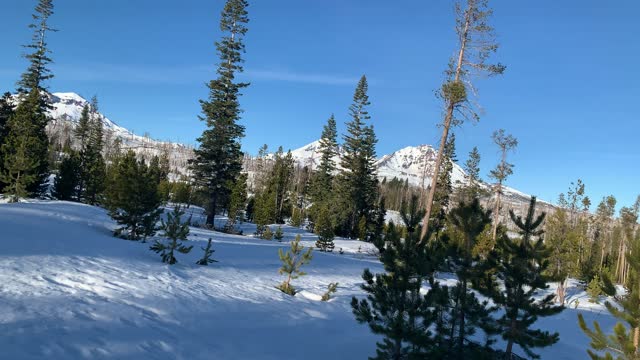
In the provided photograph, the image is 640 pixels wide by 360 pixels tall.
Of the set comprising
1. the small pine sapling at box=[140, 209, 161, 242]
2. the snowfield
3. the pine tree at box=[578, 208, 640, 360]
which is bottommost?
the snowfield

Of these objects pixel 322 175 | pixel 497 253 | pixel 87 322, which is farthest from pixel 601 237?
pixel 87 322

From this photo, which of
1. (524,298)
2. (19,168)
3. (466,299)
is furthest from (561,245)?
(19,168)

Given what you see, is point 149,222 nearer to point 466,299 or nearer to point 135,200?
point 135,200

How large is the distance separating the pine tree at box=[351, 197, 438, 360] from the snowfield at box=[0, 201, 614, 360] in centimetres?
167

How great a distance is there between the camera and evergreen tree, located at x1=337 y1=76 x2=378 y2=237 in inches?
1784

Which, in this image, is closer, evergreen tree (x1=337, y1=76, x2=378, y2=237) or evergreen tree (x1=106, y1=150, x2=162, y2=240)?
evergreen tree (x1=106, y1=150, x2=162, y2=240)

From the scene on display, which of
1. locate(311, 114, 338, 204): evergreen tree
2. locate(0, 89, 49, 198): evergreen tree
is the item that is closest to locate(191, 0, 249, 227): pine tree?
locate(0, 89, 49, 198): evergreen tree

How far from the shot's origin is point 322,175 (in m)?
53.1

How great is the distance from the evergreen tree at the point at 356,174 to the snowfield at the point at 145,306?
1110 inches

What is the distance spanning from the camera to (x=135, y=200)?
15.8 meters

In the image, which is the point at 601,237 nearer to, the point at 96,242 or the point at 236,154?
the point at 236,154

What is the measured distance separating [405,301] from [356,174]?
37.6 metres

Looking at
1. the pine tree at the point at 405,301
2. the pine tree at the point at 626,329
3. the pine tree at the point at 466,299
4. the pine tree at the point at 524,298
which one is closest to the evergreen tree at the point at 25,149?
the pine tree at the point at 405,301

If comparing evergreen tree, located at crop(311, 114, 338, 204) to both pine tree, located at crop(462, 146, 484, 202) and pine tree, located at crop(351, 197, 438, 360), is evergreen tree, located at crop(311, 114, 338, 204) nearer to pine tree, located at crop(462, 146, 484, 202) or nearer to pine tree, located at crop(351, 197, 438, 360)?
pine tree, located at crop(462, 146, 484, 202)
